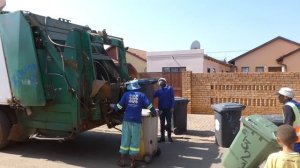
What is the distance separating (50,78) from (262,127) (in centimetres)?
374

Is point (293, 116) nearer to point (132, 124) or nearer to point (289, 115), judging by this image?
point (289, 115)

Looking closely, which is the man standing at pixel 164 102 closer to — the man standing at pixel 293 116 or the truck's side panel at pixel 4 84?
the truck's side panel at pixel 4 84

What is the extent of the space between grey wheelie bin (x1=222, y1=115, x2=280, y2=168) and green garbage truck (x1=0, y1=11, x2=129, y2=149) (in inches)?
103

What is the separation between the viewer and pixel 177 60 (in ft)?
78.8

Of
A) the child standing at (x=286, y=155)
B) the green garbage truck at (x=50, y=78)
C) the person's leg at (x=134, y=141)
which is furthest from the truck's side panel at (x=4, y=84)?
the child standing at (x=286, y=155)

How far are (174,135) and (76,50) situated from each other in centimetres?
394

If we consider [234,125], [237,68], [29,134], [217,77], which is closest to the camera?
[29,134]

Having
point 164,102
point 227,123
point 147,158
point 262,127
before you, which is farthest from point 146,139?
point 262,127

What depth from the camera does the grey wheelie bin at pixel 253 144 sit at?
470cm

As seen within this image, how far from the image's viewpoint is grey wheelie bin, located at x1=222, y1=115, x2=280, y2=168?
4.70 metres

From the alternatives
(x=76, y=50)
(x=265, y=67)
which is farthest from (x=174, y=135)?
(x=265, y=67)

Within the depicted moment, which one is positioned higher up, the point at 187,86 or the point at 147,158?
the point at 187,86

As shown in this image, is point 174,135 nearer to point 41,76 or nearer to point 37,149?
point 37,149

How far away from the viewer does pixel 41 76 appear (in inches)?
250
